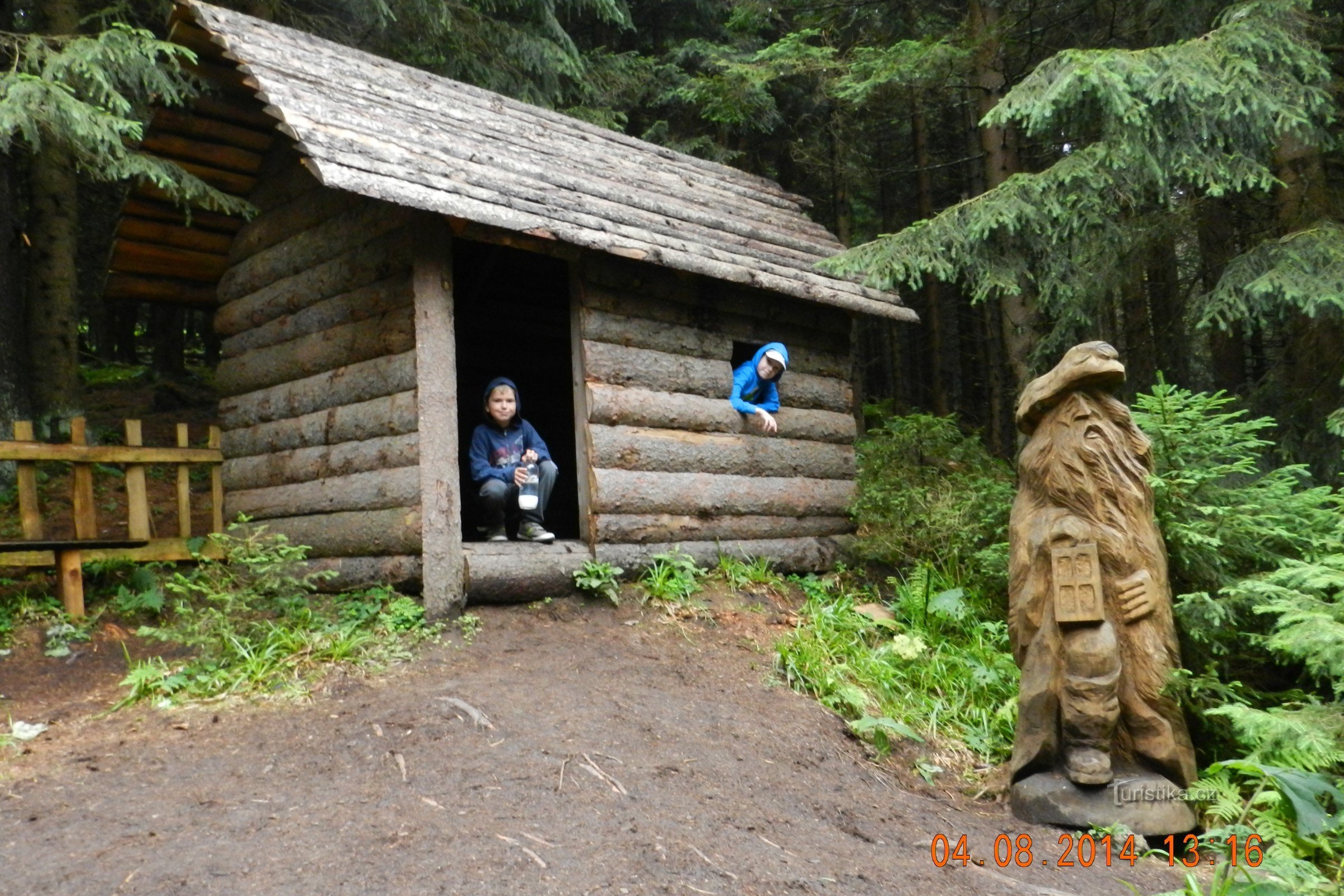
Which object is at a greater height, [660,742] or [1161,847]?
[660,742]

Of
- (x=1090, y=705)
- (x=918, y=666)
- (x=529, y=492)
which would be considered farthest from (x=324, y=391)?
(x=1090, y=705)

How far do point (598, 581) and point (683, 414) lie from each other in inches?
71.9

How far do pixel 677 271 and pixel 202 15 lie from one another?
4306mm

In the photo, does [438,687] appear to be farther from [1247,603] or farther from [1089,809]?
[1247,603]

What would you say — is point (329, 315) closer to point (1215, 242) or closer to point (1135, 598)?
point (1135, 598)

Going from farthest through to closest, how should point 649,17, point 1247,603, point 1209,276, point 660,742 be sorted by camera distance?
1. point 649,17
2. point 1209,276
3. point 1247,603
4. point 660,742

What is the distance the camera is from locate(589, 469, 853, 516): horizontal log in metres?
8.01

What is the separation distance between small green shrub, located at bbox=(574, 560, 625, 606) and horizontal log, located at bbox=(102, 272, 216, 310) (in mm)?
5789

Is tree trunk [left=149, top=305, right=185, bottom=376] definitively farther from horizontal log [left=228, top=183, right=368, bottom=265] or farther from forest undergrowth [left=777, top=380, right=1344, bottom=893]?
forest undergrowth [left=777, top=380, right=1344, bottom=893]

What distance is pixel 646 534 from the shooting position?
26.9 ft

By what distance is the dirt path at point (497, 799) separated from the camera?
3916 millimetres

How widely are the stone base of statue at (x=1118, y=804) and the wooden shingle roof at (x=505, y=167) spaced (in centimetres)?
484

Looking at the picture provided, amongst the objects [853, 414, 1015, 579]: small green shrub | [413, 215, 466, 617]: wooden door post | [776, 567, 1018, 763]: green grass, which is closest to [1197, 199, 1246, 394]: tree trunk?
[853, 414, 1015, 579]: small green shrub

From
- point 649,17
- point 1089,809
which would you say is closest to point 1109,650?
point 1089,809
